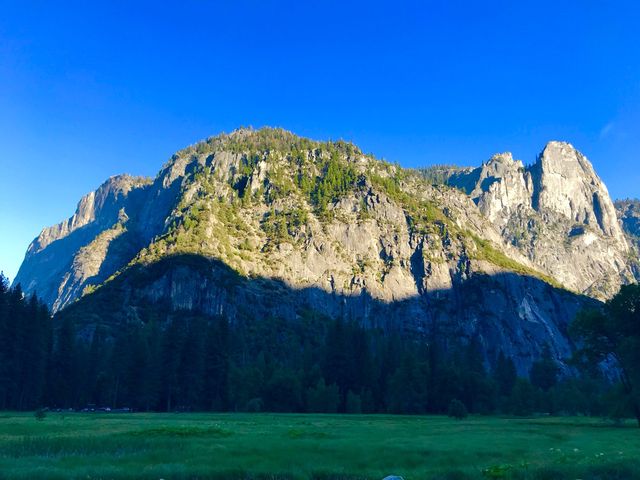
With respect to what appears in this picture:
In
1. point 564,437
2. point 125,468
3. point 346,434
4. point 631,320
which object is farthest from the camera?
point 631,320

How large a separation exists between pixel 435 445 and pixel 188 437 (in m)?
18.2

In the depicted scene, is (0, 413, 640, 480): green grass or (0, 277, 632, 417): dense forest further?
(0, 277, 632, 417): dense forest

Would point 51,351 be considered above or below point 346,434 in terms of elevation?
above

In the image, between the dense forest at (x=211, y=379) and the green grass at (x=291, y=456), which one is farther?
the dense forest at (x=211, y=379)

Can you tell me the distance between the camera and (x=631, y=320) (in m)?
69.9

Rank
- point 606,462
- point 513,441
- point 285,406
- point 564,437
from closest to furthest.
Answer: point 606,462 < point 513,441 < point 564,437 < point 285,406

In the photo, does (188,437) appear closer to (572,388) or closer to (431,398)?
(431,398)

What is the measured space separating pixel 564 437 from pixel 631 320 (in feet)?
98.6

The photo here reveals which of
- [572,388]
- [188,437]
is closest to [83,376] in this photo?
[188,437]

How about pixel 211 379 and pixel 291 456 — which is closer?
pixel 291 456

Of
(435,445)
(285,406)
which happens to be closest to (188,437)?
(435,445)

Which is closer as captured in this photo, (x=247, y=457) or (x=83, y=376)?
(x=247, y=457)

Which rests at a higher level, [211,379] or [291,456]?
[211,379]

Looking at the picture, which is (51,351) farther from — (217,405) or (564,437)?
(564,437)
